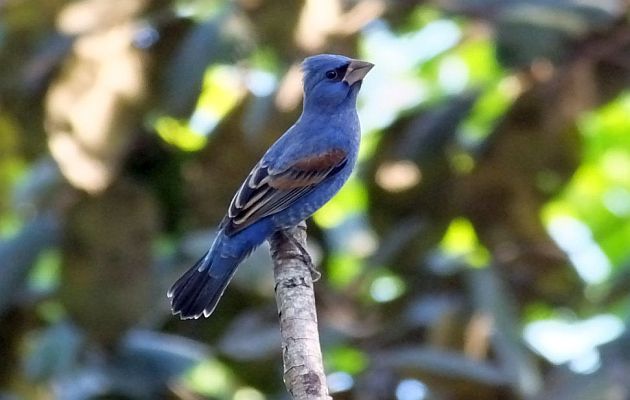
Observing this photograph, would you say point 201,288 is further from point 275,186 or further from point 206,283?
point 275,186

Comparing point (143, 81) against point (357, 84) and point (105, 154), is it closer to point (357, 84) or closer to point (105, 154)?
point (105, 154)

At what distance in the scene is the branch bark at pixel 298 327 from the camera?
343cm

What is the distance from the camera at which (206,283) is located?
5020 millimetres

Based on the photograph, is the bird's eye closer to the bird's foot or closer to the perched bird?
the perched bird

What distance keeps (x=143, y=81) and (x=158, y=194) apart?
86cm

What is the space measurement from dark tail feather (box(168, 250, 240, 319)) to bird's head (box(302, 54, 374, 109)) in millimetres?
1042

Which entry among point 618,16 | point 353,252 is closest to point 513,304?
point 353,252

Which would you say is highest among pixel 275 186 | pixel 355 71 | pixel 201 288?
pixel 355 71

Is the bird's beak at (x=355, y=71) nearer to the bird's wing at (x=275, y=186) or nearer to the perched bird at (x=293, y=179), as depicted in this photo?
the perched bird at (x=293, y=179)

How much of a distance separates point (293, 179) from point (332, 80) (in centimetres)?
62

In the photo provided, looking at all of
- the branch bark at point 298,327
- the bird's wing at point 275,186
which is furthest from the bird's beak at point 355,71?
the branch bark at point 298,327

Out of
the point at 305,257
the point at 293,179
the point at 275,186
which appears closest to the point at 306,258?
the point at 305,257

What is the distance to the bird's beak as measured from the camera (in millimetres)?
5707

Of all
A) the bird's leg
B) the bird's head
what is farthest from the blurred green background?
the bird's leg
